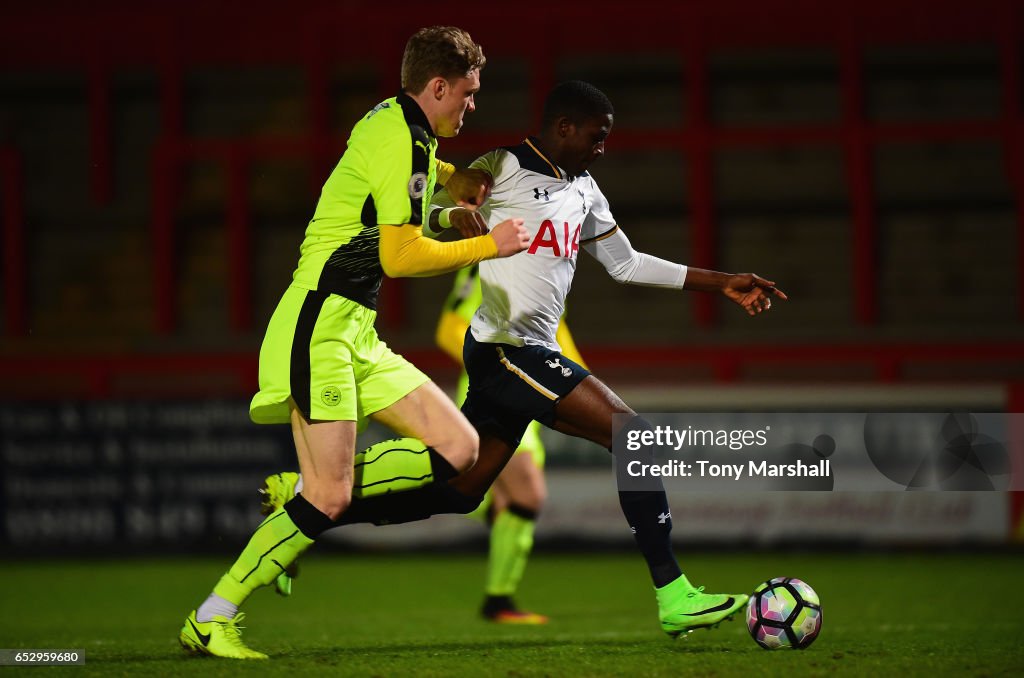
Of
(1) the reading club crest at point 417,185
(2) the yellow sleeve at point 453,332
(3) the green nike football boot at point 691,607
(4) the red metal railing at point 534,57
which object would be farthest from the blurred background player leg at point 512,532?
(4) the red metal railing at point 534,57

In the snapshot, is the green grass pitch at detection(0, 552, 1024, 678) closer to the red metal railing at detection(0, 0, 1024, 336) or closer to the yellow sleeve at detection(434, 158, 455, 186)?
the yellow sleeve at detection(434, 158, 455, 186)

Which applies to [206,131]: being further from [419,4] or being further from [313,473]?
[313,473]

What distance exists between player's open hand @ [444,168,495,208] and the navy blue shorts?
1.59 feet

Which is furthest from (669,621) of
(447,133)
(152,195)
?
(152,195)

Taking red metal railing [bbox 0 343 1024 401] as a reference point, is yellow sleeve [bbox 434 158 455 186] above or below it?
above

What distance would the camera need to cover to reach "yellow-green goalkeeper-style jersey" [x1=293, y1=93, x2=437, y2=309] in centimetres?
379

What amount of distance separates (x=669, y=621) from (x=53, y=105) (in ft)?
35.4

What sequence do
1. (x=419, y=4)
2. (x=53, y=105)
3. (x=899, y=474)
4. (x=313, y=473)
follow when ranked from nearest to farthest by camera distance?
(x=313, y=473)
(x=899, y=474)
(x=419, y=4)
(x=53, y=105)

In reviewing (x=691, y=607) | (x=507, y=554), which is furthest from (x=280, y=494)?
(x=507, y=554)

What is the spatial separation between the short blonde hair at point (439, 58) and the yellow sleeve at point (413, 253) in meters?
0.47

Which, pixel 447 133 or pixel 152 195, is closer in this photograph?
pixel 447 133

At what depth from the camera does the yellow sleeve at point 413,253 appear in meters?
3.77

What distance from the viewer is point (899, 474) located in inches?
342

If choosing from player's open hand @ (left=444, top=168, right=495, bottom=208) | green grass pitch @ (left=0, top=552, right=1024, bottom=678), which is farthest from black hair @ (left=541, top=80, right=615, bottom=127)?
green grass pitch @ (left=0, top=552, right=1024, bottom=678)
